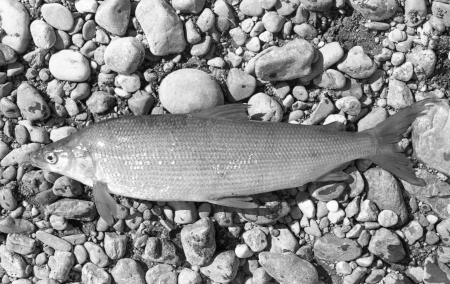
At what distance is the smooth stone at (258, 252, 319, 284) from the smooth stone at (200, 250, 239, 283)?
32cm

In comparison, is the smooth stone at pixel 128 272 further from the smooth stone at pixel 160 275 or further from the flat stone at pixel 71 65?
the flat stone at pixel 71 65

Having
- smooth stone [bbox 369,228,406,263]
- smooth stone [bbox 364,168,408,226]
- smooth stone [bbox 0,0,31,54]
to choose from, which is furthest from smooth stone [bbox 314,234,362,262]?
smooth stone [bbox 0,0,31,54]

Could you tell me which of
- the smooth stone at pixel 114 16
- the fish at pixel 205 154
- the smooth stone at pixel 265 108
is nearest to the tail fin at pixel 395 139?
the fish at pixel 205 154

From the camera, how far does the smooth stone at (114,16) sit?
14.8 ft

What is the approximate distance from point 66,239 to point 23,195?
651 millimetres

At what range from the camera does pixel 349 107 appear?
467 centimetres

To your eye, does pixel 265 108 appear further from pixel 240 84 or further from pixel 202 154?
pixel 202 154

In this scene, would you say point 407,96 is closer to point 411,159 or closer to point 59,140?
point 411,159

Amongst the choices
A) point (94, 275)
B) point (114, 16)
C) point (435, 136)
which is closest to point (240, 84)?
point (114, 16)

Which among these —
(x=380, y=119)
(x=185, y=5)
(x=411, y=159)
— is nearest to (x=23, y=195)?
(x=185, y=5)

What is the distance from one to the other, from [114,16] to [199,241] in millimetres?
2464

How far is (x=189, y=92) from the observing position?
176 inches

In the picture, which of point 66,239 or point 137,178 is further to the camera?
point 66,239

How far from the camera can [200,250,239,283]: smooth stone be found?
461 centimetres
